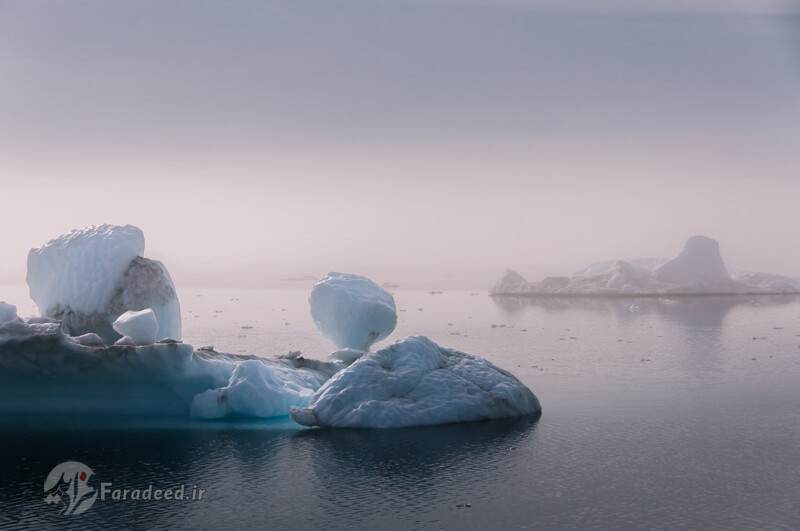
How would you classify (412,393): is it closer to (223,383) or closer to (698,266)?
(223,383)

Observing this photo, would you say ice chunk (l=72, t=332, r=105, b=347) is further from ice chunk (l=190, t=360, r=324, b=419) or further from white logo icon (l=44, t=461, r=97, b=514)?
white logo icon (l=44, t=461, r=97, b=514)

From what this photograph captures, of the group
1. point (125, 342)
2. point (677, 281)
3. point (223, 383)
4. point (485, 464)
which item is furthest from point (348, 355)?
point (677, 281)

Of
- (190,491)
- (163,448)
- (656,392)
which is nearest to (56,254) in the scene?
(163,448)

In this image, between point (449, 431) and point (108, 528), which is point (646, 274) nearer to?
point (449, 431)

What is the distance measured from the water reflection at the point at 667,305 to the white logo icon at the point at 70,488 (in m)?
33.5

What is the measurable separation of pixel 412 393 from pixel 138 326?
6.47m

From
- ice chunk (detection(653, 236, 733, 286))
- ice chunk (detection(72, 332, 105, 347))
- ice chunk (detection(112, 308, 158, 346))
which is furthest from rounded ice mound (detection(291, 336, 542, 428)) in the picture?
ice chunk (detection(653, 236, 733, 286))

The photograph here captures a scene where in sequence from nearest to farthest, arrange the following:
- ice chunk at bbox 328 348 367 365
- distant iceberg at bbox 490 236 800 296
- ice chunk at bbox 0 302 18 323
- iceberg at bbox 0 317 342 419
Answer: iceberg at bbox 0 317 342 419
ice chunk at bbox 0 302 18 323
ice chunk at bbox 328 348 367 365
distant iceberg at bbox 490 236 800 296

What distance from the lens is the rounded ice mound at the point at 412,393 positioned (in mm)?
13375

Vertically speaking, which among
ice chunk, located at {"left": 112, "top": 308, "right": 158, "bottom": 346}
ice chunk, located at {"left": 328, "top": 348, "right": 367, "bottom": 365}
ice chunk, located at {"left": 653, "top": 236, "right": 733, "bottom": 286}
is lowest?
ice chunk, located at {"left": 328, "top": 348, "right": 367, "bottom": 365}

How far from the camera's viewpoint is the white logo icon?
9406mm

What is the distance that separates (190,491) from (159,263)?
34.7 ft

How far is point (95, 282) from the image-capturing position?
1800cm

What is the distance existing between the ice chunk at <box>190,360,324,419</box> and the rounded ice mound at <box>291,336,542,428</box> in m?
0.92
